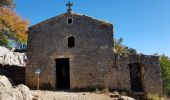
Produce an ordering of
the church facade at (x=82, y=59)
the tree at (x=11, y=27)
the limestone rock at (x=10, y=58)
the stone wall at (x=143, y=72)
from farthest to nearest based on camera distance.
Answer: the tree at (x=11, y=27) < the limestone rock at (x=10, y=58) < the church facade at (x=82, y=59) < the stone wall at (x=143, y=72)

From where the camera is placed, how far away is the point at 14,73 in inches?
824

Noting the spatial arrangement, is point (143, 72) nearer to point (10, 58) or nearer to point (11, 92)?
point (11, 92)

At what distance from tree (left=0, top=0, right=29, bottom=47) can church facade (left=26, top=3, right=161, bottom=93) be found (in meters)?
10.6

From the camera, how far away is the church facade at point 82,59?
56.6 feet

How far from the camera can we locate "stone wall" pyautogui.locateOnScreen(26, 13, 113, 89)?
17.6m

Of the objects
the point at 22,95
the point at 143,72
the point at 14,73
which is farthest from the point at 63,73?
the point at 22,95

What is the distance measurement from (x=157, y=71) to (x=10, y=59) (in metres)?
15.0

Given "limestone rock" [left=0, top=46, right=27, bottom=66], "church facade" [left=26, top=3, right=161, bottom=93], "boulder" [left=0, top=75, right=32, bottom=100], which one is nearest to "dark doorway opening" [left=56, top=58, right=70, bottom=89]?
"church facade" [left=26, top=3, right=161, bottom=93]

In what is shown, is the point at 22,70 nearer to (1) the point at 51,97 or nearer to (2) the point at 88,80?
(2) the point at 88,80

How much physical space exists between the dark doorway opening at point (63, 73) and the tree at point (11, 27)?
11.5 meters

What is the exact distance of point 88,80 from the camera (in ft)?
57.5

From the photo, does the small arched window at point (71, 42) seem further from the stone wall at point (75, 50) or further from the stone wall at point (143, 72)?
the stone wall at point (143, 72)

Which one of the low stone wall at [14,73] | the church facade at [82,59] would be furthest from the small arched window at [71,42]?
the low stone wall at [14,73]

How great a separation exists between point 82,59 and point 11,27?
14.7 m
